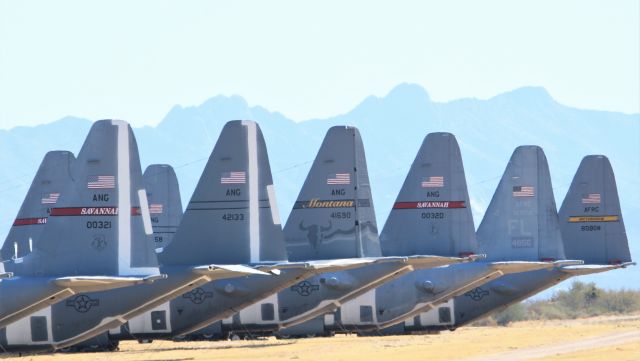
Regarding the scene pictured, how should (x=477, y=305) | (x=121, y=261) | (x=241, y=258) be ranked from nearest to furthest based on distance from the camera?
(x=121, y=261) → (x=241, y=258) → (x=477, y=305)

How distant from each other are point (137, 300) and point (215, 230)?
18.7ft

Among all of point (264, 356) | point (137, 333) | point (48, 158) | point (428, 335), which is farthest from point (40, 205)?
point (428, 335)

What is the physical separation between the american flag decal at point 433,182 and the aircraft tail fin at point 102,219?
20219 millimetres

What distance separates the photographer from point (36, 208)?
60500 millimetres

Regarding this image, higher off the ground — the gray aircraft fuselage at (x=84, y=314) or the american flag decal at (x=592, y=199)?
the american flag decal at (x=592, y=199)

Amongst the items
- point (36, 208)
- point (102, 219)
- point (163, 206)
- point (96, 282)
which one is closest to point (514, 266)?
point (163, 206)

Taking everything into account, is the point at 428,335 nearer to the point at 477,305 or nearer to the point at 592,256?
the point at 477,305

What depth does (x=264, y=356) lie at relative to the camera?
181ft

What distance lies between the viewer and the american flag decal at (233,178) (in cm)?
5391

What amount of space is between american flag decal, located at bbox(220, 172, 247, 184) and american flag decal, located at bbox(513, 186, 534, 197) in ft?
67.4

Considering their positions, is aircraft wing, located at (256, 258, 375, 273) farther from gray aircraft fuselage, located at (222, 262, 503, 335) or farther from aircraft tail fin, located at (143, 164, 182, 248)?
aircraft tail fin, located at (143, 164, 182, 248)

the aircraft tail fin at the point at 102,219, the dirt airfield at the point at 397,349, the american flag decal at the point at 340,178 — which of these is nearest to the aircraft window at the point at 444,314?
the dirt airfield at the point at 397,349

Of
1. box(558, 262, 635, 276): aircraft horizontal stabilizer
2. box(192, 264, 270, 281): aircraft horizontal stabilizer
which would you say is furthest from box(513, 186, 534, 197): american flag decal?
box(192, 264, 270, 281): aircraft horizontal stabilizer

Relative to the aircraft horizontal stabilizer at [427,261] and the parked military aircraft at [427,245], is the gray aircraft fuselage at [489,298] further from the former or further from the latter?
the aircraft horizontal stabilizer at [427,261]
